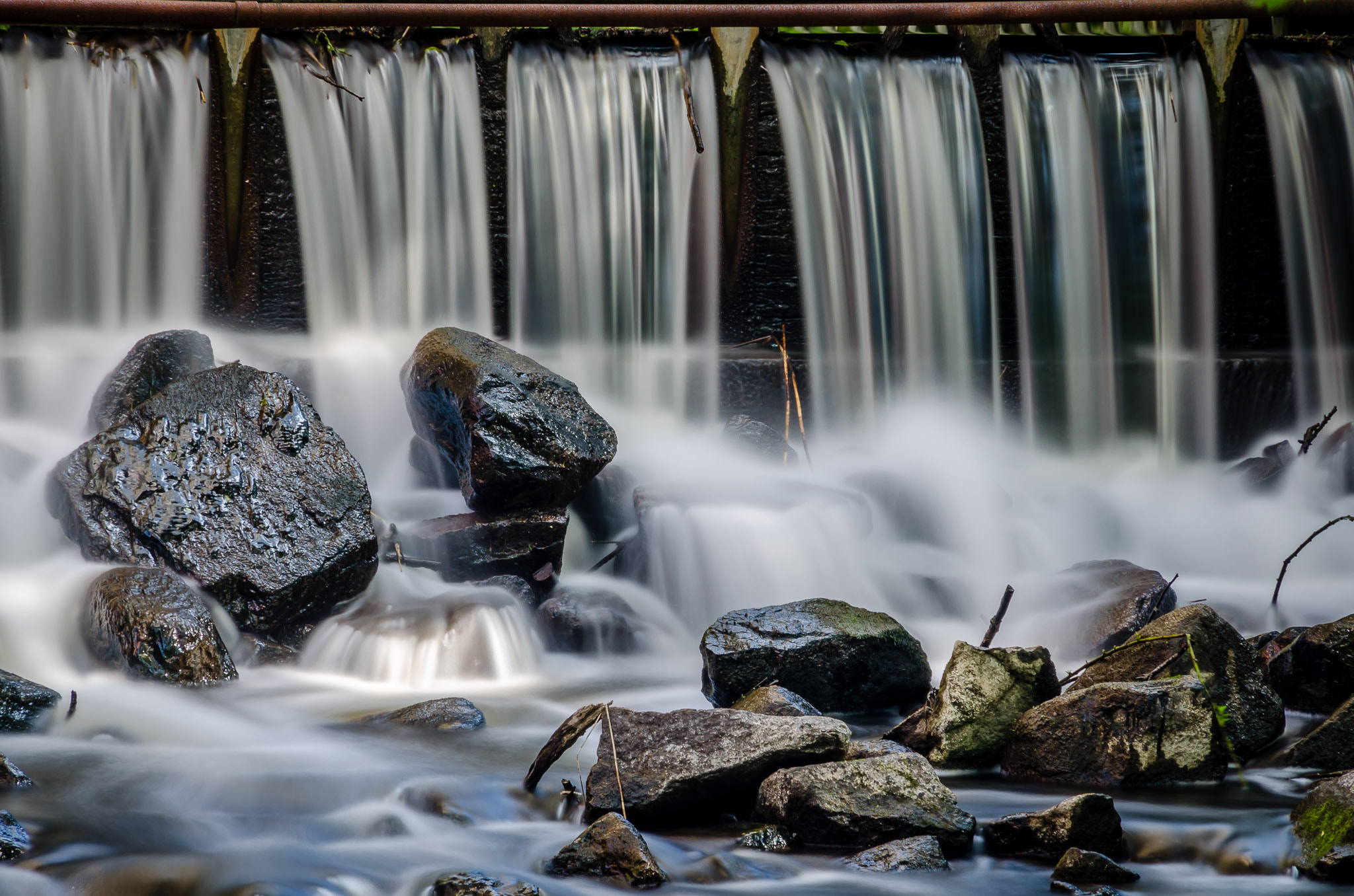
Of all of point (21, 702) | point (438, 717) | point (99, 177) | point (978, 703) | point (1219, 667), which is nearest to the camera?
point (978, 703)

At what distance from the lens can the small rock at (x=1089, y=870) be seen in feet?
7.92

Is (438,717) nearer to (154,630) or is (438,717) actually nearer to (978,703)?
(154,630)

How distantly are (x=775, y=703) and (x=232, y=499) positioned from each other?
2831 millimetres

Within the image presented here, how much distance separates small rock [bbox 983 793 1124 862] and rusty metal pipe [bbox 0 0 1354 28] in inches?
165

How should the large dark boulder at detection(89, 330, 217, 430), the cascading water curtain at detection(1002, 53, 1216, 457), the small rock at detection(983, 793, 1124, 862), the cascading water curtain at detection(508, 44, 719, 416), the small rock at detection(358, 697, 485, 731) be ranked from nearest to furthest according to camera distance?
the small rock at detection(983, 793, 1124, 862) → the small rock at detection(358, 697, 485, 731) → the large dark boulder at detection(89, 330, 217, 430) → the cascading water curtain at detection(508, 44, 719, 416) → the cascading water curtain at detection(1002, 53, 1216, 457)

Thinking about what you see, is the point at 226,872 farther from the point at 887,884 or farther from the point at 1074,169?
the point at 1074,169

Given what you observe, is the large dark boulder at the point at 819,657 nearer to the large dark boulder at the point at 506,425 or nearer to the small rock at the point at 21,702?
the large dark boulder at the point at 506,425

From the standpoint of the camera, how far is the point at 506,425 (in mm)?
5449

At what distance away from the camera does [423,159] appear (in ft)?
27.4

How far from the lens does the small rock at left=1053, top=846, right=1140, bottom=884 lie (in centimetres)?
241

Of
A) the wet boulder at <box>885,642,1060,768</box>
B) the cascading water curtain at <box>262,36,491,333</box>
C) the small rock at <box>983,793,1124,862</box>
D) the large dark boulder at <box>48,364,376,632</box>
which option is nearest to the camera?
the small rock at <box>983,793,1124,862</box>

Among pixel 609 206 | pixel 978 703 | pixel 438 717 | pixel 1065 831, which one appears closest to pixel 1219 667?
pixel 978 703

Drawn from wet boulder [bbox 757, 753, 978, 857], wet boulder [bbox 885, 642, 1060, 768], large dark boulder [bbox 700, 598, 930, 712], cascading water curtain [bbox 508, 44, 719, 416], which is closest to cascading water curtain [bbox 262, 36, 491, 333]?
cascading water curtain [bbox 508, 44, 719, 416]

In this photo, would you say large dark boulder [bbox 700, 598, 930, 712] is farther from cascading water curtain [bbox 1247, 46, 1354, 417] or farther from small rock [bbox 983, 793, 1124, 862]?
cascading water curtain [bbox 1247, 46, 1354, 417]
